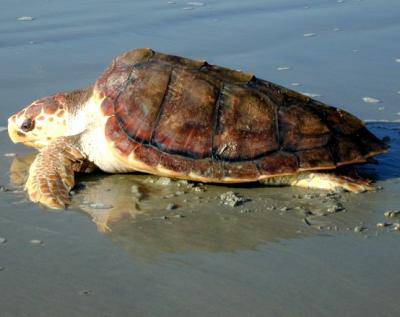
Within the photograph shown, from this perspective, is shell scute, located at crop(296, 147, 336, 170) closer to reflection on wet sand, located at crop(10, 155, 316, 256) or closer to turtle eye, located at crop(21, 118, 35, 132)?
reflection on wet sand, located at crop(10, 155, 316, 256)

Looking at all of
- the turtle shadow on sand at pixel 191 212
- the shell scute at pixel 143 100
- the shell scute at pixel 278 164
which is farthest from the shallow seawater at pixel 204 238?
the shell scute at pixel 143 100

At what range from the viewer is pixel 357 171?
554 cm

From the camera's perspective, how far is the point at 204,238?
14.3 feet

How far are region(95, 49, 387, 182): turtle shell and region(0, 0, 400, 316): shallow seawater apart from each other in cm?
19

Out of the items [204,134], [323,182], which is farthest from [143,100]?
[323,182]

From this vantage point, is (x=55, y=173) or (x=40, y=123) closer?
(x=55, y=173)

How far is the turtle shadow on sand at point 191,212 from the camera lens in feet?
14.2

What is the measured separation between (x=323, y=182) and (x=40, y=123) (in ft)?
8.26

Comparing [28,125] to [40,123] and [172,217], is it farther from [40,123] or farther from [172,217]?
[172,217]

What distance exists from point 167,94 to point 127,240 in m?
1.52

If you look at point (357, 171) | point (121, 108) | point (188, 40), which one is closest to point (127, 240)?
point (121, 108)

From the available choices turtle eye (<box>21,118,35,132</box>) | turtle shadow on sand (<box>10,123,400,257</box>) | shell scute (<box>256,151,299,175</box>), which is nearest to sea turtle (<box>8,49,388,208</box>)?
shell scute (<box>256,151,299,175</box>)

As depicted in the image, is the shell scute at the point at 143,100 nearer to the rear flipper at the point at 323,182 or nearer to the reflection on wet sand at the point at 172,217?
the reflection on wet sand at the point at 172,217

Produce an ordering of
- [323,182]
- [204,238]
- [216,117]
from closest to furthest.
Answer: [204,238] < [323,182] < [216,117]
